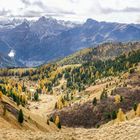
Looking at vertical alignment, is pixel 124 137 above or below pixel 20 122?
above

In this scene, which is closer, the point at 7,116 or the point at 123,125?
the point at 123,125

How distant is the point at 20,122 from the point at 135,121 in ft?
237

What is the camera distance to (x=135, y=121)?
60.4m

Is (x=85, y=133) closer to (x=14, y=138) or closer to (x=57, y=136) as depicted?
(x=57, y=136)

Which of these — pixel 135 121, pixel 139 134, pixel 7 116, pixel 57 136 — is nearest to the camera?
pixel 139 134

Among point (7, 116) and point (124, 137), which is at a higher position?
point (124, 137)

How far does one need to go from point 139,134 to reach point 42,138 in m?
14.2

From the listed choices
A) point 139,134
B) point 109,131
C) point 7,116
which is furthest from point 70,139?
point 7,116

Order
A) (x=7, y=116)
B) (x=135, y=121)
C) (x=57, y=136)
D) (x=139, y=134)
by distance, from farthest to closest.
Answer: (x=7, y=116)
(x=135, y=121)
(x=57, y=136)
(x=139, y=134)

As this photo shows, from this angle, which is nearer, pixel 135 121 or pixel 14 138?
pixel 14 138

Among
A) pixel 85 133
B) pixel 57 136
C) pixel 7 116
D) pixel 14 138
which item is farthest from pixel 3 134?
pixel 7 116

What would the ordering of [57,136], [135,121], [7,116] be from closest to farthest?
1. [57,136]
2. [135,121]
3. [7,116]

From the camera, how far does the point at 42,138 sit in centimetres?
5541

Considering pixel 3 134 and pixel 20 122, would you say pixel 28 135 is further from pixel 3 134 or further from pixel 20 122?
pixel 20 122
